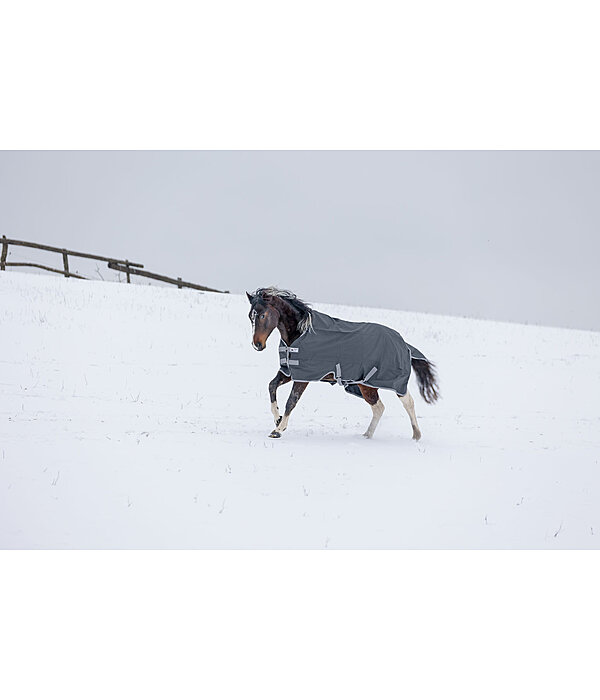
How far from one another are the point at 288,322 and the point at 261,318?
1.57ft

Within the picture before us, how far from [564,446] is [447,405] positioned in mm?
3001

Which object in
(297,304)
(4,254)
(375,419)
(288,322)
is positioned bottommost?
(375,419)

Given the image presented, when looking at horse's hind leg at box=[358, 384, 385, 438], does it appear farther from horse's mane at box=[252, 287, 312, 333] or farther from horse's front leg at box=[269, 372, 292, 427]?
horse's mane at box=[252, 287, 312, 333]

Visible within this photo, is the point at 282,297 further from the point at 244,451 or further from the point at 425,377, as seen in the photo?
the point at 425,377

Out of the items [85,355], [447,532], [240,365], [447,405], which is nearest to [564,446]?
[447,405]

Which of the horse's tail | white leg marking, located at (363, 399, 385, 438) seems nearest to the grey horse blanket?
white leg marking, located at (363, 399, 385, 438)

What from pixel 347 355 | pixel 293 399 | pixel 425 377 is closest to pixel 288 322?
pixel 347 355

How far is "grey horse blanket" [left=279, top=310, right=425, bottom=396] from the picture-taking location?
24.6 feet

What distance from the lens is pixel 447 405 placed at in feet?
37.4

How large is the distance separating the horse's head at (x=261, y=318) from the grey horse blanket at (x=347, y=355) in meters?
0.41

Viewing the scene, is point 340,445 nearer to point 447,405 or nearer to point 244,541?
point 244,541

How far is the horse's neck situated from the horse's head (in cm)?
14

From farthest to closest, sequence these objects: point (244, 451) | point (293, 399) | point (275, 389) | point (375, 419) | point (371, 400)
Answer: point (371, 400) < point (375, 419) < point (275, 389) < point (293, 399) < point (244, 451)

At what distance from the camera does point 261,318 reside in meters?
7.25
